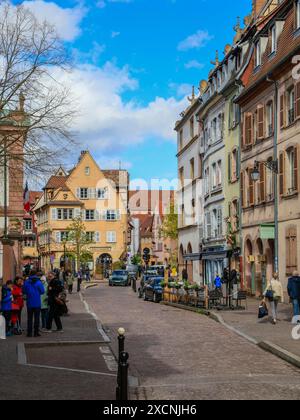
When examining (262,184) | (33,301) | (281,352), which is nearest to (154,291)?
(262,184)

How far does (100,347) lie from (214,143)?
108 ft

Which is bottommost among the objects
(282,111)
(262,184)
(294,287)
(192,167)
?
(294,287)

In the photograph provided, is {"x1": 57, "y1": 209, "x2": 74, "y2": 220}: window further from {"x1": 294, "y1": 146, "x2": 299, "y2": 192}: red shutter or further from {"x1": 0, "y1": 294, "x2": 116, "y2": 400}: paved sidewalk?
{"x1": 0, "y1": 294, "x2": 116, "y2": 400}: paved sidewalk

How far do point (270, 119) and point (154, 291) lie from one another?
1055 centimetres

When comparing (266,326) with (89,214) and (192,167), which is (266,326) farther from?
(89,214)

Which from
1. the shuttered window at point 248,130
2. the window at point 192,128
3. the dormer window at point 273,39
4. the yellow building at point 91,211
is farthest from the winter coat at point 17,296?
the yellow building at point 91,211

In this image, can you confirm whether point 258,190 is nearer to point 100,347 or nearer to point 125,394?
point 100,347

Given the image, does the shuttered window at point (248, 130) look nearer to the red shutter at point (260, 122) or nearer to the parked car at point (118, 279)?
the red shutter at point (260, 122)

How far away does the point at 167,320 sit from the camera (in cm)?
2622

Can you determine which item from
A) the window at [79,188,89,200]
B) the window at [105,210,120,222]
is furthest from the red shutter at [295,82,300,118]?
the window at [79,188,89,200]

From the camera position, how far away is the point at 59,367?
14.3 m

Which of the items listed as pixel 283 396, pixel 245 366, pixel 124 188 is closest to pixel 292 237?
pixel 245 366

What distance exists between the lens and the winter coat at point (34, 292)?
19.8m

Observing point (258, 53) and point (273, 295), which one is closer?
point (273, 295)
